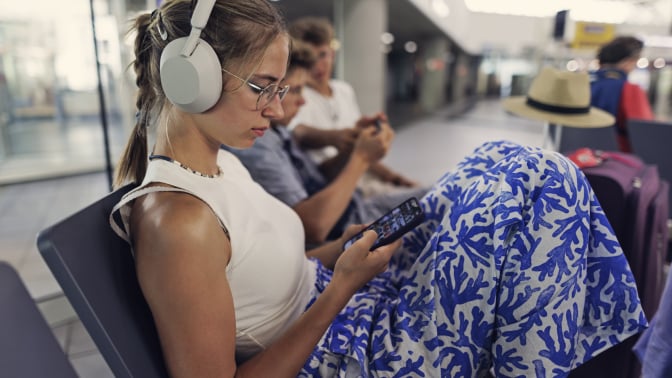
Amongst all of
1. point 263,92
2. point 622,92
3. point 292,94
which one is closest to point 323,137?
point 292,94

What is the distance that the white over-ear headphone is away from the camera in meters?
0.84

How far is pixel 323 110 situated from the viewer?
2682 millimetres

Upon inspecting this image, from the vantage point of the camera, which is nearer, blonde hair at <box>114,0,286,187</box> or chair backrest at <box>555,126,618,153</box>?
blonde hair at <box>114,0,286,187</box>

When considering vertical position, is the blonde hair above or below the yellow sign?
below

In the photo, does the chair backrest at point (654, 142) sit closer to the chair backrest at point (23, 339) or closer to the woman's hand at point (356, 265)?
the woman's hand at point (356, 265)

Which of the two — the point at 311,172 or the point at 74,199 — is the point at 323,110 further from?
the point at 74,199

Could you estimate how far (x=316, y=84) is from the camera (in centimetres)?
270

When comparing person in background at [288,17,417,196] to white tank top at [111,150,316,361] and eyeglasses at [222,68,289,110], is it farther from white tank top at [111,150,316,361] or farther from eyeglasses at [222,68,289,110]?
eyeglasses at [222,68,289,110]

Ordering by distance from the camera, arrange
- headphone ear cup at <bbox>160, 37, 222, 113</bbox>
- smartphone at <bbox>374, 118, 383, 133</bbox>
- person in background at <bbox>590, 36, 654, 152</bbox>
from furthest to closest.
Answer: person in background at <bbox>590, 36, 654, 152</bbox>
smartphone at <bbox>374, 118, 383, 133</bbox>
headphone ear cup at <bbox>160, 37, 222, 113</bbox>

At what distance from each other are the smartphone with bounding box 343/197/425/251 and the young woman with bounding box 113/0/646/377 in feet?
0.16

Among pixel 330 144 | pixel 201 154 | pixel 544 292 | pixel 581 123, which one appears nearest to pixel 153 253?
pixel 201 154

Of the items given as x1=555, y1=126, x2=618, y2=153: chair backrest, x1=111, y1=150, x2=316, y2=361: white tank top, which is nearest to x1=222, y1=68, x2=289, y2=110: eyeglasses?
x1=111, y1=150, x2=316, y2=361: white tank top

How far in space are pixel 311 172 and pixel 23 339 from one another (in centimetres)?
134

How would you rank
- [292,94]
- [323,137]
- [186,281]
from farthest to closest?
1. [323,137]
2. [292,94]
3. [186,281]
